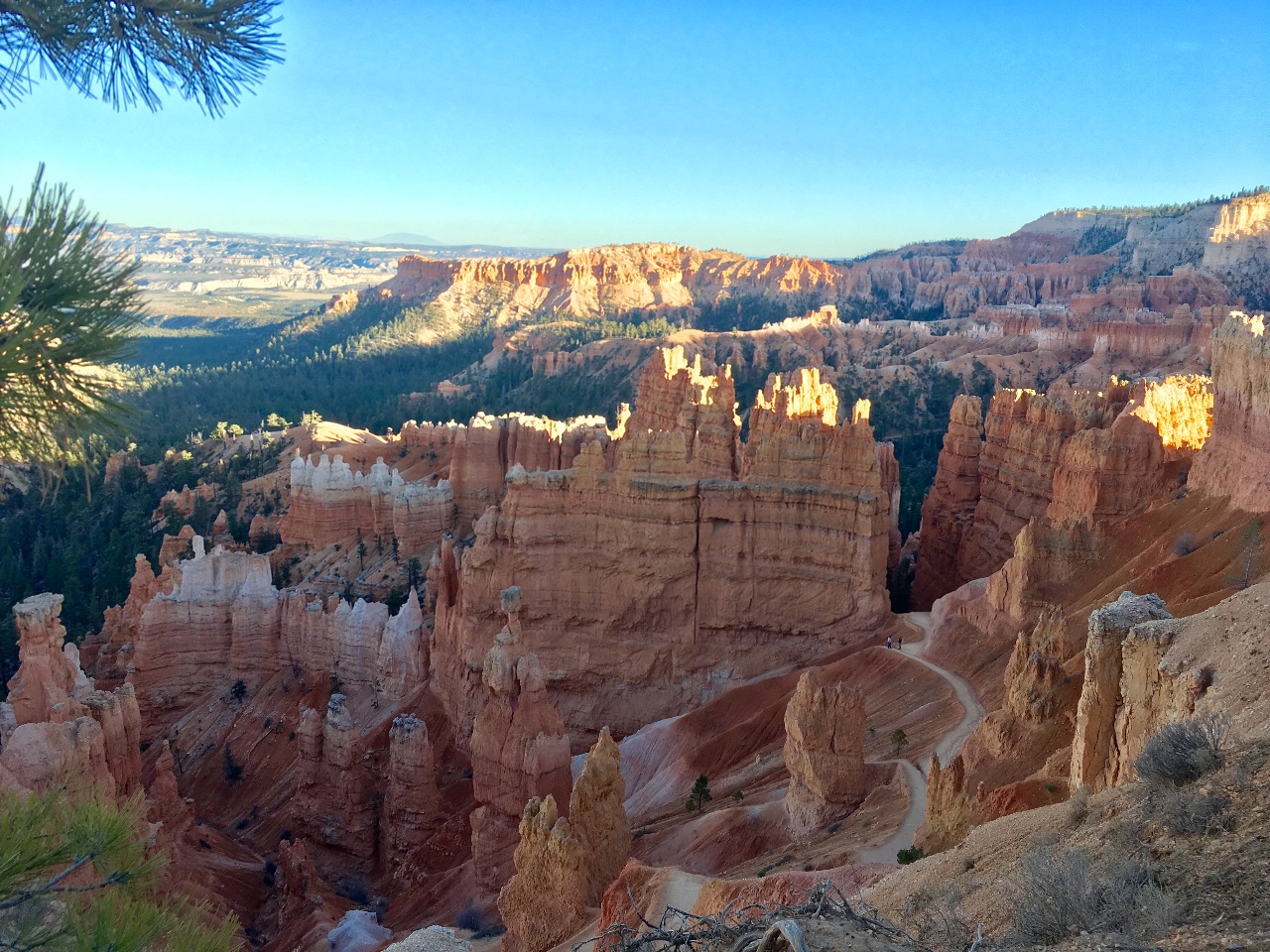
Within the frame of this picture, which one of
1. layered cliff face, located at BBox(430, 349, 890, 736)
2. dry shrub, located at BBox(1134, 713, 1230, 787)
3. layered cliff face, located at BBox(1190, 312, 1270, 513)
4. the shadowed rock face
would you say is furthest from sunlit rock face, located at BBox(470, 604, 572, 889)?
dry shrub, located at BBox(1134, 713, 1230, 787)

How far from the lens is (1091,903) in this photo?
6.32m

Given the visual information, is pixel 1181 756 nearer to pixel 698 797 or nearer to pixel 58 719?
pixel 698 797

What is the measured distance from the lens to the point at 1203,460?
2702 cm

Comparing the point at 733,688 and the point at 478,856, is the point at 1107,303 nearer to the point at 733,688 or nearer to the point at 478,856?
the point at 733,688

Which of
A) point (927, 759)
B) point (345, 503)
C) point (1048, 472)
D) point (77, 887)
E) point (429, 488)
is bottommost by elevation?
point (927, 759)

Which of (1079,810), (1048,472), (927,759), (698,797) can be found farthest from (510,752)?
(1048,472)

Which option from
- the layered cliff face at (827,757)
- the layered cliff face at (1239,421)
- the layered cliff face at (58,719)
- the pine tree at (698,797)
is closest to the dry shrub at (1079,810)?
the layered cliff face at (827,757)

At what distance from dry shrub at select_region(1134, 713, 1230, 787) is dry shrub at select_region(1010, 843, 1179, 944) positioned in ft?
4.26

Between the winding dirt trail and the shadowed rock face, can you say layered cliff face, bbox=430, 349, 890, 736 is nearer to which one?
the winding dirt trail

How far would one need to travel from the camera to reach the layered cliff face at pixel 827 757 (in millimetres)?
19656

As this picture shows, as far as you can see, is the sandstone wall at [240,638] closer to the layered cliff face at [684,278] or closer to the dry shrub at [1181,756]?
the dry shrub at [1181,756]

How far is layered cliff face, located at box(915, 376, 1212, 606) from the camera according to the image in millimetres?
29547

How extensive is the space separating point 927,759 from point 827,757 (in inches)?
103

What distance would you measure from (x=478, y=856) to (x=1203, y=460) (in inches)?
873
